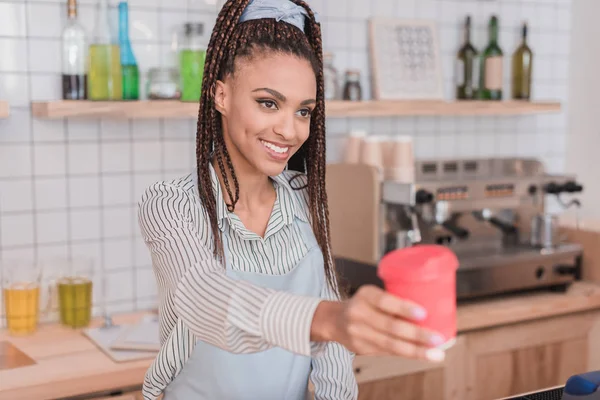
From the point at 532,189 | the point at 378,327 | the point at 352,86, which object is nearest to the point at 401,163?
the point at 352,86

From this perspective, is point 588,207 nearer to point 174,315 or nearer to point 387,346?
point 174,315

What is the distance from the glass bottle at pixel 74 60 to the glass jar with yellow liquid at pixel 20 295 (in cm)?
50

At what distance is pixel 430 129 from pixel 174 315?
1.97 m

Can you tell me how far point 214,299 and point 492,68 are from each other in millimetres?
2301

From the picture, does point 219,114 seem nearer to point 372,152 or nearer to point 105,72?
point 105,72

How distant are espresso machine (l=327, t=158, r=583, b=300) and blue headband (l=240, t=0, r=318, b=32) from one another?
3.88 feet

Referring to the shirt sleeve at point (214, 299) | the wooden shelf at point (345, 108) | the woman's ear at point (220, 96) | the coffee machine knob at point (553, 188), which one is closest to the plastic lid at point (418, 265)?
the shirt sleeve at point (214, 299)

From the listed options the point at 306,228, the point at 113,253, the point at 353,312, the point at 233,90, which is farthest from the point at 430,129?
the point at 353,312

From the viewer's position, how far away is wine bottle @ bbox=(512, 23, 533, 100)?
3318 mm

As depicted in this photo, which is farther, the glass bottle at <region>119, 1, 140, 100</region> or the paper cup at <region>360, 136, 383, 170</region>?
the paper cup at <region>360, 136, 383, 170</region>

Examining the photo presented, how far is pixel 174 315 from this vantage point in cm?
147

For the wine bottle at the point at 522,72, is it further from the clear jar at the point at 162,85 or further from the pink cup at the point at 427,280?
the pink cup at the point at 427,280

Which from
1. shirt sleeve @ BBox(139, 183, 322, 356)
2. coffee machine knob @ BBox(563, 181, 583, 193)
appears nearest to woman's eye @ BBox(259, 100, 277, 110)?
shirt sleeve @ BBox(139, 183, 322, 356)

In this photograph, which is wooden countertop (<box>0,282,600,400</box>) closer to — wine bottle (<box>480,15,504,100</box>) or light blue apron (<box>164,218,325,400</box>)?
light blue apron (<box>164,218,325,400</box>)
